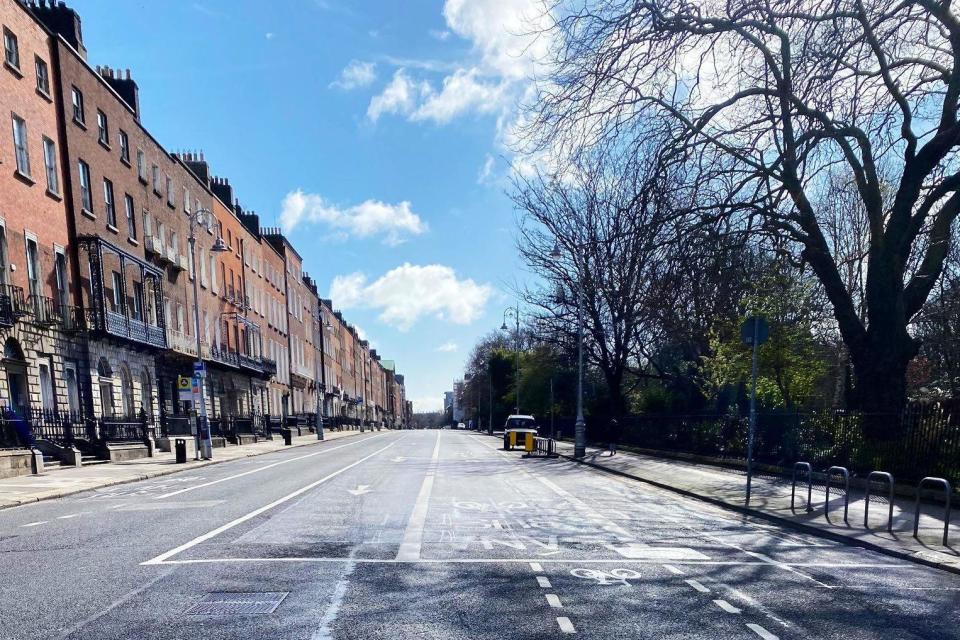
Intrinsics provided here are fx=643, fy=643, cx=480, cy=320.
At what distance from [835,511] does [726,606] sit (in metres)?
Result: 6.49

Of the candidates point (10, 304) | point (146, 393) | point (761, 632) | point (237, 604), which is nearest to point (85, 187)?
point (10, 304)

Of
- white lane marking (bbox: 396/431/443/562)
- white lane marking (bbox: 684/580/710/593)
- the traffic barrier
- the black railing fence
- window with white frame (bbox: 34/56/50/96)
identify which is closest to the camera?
white lane marking (bbox: 684/580/710/593)

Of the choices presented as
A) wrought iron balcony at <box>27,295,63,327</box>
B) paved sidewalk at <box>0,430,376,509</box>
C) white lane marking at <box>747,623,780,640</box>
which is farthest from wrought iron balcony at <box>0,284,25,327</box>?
white lane marking at <box>747,623,780,640</box>

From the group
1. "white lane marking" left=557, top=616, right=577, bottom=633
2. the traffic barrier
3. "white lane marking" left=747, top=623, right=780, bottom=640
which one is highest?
"white lane marking" left=557, top=616, right=577, bottom=633

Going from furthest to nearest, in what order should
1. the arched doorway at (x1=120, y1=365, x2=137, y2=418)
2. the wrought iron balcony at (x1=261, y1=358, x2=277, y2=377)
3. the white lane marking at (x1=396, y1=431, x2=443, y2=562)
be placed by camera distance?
the wrought iron balcony at (x1=261, y1=358, x2=277, y2=377) < the arched doorway at (x1=120, y1=365, x2=137, y2=418) < the white lane marking at (x1=396, y1=431, x2=443, y2=562)

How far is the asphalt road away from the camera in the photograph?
492 centimetres

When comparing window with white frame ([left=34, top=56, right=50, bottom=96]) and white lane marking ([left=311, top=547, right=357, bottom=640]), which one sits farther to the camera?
window with white frame ([left=34, top=56, right=50, bottom=96])

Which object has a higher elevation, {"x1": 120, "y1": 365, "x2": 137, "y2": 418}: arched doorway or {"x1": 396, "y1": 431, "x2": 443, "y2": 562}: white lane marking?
{"x1": 120, "y1": 365, "x2": 137, "y2": 418}: arched doorway

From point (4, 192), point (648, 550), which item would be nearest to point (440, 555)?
point (648, 550)

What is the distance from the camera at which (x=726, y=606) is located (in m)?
5.43

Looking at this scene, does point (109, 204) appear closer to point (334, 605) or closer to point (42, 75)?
point (42, 75)

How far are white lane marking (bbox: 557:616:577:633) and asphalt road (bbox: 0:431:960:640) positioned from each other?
0.08ft

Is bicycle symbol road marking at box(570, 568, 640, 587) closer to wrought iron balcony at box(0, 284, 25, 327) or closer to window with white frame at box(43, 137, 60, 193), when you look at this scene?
wrought iron balcony at box(0, 284, 25, 327)

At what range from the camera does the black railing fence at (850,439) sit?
1167 cm
